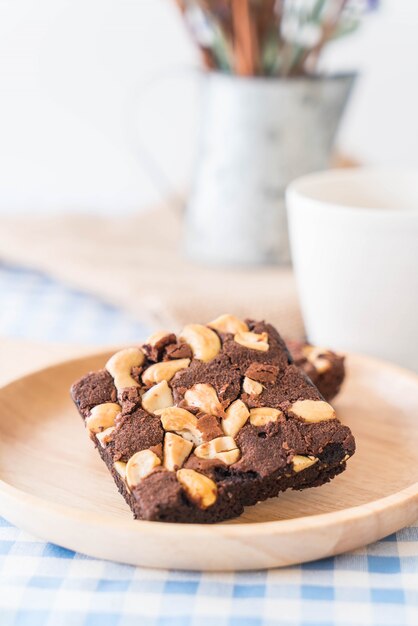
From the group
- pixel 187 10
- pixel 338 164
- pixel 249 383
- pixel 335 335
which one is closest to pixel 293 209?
pixel 335 335

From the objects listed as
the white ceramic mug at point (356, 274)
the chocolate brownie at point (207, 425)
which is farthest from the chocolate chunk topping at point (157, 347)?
the white ceramic mug at point (356, 274)

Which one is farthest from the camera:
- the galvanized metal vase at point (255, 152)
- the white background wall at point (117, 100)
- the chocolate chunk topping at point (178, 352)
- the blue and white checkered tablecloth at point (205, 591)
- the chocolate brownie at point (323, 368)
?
the white background wall at point (117, 100)

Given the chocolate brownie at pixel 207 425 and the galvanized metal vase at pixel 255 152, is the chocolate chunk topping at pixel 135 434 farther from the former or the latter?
the galvanized metal vase at pixel 255 152

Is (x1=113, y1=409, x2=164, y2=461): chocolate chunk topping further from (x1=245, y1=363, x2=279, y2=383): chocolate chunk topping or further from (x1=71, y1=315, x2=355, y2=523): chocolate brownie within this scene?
(x1=245, y1=363, x2=279, y2=383): chocolate chunk topping

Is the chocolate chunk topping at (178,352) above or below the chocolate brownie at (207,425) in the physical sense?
above

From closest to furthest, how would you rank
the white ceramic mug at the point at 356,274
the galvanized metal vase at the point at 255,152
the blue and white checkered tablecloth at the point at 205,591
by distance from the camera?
the blue and white checkered tablecloth at the point at 205,591 → the white ceramic mug at the point at 356,274 → the galvanized metal vase at the point at 255,152

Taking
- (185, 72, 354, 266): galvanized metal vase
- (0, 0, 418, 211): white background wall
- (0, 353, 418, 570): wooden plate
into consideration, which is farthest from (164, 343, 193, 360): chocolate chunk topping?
(0, 0, 418, 211): white background wall

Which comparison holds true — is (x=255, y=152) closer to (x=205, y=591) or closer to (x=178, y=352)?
(x=178, y=352)

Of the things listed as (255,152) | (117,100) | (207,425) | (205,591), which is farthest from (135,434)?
(117,100)
